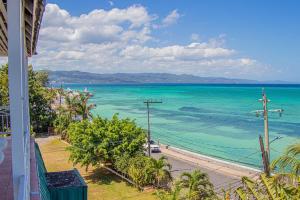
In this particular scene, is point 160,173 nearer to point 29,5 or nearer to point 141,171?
point 141,171

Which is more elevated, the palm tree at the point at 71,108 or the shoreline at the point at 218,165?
the palm tree at the point at 71,108

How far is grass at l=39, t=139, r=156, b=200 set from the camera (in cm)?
2011

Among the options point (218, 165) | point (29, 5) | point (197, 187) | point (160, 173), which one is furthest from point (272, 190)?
point (218, 165)

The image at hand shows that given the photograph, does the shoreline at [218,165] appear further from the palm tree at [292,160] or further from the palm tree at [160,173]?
the palm tree at [292,160]

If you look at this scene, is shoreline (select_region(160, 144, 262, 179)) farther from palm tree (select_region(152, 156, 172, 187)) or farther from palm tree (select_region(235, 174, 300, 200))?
palm tree (select_region(235, 174, 300, 200))

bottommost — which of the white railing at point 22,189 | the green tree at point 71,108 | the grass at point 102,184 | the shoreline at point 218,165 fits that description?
the shoreline at point 218,165

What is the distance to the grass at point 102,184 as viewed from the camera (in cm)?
2011

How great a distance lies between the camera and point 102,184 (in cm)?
2234

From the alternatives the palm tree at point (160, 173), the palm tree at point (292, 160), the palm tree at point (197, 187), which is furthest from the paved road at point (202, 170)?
the palm tree at point (292, 160)

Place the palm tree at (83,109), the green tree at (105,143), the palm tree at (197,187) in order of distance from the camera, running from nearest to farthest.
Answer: the palm tree at (197,187), the green tree at (105,143), the palm tree at (83,109)

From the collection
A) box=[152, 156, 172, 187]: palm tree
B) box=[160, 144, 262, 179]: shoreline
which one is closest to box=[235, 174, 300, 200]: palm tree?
box=[152, 156, 172, 187]: palm tree

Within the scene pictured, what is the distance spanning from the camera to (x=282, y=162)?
7.42 m

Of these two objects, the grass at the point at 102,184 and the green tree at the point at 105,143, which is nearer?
the grass at the point at 102,184

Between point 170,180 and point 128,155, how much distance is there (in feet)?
11.1
